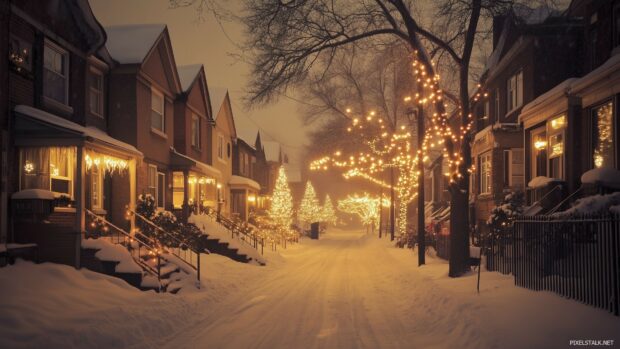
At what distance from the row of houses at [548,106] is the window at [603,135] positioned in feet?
0.09

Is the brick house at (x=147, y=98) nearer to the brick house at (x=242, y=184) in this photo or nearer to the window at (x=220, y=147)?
the window at (x=220, y=147)

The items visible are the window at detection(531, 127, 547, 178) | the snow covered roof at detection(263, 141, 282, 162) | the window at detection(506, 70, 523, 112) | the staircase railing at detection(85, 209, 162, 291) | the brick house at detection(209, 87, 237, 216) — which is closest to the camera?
the staircase railing at detection(85, 209, 162, 291)

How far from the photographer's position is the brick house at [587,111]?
14.3 meters

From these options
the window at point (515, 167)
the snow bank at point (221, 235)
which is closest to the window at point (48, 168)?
the snow bank at point (221, 235)

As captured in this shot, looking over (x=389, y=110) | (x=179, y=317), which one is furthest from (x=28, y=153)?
(x=389, y=110)

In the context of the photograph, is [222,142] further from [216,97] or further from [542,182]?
[542,182]

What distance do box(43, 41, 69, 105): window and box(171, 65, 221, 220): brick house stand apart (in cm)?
759

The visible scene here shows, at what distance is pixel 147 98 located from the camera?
19.8 metres

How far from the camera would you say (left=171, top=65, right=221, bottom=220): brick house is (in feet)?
74.1

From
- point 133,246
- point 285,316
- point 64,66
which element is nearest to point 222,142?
point 64,66

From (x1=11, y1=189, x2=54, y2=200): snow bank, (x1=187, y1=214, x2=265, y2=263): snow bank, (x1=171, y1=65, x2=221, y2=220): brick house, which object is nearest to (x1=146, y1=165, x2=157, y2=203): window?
(x1=171, y1=65, x2=221, y2=220): brick house

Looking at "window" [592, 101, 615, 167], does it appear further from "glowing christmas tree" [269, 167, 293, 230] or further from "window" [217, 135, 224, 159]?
"glowing christmas tree" [269, 167, 293, 230]

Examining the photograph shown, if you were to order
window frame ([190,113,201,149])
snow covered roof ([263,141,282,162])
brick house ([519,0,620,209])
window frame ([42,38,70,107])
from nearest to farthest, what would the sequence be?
window frame ([42,38,70,107]) < brick house ([519,0,620,209]) < window frame ([190,113,201,149]) < snow covered roof ([263,141,282,162])

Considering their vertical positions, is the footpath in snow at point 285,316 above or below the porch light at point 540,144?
below
